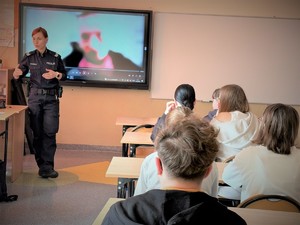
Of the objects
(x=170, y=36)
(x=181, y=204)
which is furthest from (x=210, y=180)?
(x=170, y=36)

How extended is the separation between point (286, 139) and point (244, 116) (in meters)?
1.15

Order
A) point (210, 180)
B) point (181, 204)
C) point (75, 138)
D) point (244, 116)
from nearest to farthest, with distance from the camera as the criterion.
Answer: point (181, 204) < point (210, 180) < point (244, 116) < point (75, 138)

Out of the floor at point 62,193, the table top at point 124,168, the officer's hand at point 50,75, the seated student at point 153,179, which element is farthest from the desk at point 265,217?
the officer's hand at point 50,75

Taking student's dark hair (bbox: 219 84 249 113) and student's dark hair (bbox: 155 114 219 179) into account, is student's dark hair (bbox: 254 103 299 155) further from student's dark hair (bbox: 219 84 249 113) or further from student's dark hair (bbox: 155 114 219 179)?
student's dark hair (bbox: 155 114 219 179)

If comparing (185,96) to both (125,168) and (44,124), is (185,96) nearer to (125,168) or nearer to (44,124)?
(125,168)

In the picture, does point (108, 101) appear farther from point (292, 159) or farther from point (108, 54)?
point (292, 159)

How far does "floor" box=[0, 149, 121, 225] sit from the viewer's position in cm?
390

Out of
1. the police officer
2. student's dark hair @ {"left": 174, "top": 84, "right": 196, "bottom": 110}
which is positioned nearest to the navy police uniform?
the police officer

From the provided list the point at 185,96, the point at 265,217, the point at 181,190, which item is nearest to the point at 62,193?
the point at 185,96

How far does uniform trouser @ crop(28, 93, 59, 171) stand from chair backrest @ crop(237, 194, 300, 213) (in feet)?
10.3

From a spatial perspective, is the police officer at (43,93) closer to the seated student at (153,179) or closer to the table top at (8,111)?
the table top at (8,111)

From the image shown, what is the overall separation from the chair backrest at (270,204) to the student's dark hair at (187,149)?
38.6 inches

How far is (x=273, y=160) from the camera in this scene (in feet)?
8.36

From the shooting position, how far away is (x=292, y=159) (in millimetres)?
2551
